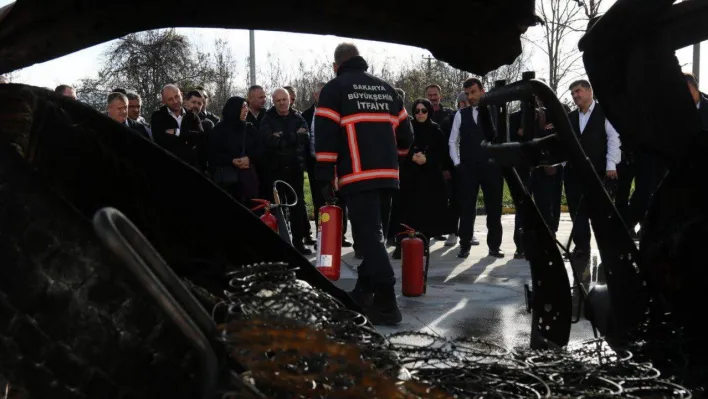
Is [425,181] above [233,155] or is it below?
below

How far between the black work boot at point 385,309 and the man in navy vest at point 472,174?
446 cm

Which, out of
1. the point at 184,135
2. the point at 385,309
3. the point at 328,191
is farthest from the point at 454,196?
the point at 385,309

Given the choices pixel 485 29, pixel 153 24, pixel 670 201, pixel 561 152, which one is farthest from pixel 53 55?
pixel 670 201

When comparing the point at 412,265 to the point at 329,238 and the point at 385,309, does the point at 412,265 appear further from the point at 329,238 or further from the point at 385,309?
the point at 385,309

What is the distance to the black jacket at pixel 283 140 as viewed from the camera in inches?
425

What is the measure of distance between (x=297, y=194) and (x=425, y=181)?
6.19 ft

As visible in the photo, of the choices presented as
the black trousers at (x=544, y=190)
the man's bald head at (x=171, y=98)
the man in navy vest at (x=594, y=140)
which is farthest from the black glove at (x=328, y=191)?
the black trousers at (x=544, y=190)

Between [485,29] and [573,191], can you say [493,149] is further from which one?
[573,191]

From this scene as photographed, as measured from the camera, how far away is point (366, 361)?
3.98ft

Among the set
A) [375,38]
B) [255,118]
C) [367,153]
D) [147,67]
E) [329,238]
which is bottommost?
[329,238]

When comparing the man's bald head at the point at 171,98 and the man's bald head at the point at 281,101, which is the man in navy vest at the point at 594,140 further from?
the man's bald head at the point at 171,98

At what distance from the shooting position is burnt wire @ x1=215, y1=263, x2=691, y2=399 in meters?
1.07

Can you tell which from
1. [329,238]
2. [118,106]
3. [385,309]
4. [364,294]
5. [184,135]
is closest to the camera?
[385,309]

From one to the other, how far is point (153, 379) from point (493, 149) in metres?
1.45
